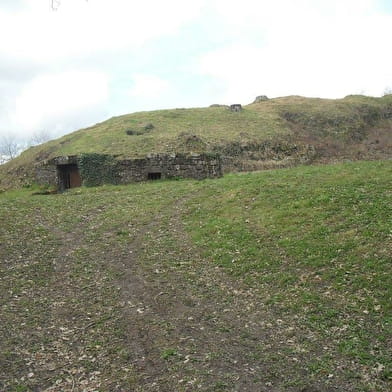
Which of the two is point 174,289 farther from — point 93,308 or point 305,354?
point 305,354

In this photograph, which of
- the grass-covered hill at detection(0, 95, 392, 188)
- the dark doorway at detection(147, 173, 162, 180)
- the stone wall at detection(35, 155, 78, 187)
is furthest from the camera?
the grass-covered hill at detection(0, 95, 392, 188)

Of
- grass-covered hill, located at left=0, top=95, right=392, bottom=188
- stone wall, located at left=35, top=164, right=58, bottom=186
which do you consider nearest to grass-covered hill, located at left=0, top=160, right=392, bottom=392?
stone wall, located at left=35, top=164, right=58, bottom=186

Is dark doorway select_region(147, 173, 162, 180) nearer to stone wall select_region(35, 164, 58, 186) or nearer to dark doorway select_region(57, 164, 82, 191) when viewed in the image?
dark doorway select_region(57, 164, 82, 191)

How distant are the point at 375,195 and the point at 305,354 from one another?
27.3 feet

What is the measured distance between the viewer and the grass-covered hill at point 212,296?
22.9 ft

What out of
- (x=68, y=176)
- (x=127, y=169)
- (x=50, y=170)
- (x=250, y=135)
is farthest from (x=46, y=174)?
(x=250, y=135)

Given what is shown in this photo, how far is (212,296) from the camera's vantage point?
9883 mm

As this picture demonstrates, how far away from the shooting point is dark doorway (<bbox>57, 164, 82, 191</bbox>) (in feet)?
99.8

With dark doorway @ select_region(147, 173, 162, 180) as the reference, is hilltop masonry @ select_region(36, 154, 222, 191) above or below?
above

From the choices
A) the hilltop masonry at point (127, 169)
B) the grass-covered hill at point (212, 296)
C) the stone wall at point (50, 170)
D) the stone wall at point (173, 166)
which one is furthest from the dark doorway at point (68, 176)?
the grass-covered hill at point (212, 296)

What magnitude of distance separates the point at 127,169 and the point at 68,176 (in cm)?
542

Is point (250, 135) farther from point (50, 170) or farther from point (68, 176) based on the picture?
point (50, 170)

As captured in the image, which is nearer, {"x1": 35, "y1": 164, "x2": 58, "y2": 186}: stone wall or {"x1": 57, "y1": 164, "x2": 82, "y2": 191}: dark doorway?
{"x1": 57, "y1": 164, "x2": 82, "y2": 191}: dark doorway

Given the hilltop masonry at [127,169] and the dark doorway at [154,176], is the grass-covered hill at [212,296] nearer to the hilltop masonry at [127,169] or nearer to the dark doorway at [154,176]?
the hilltop masonry at [127,169]
